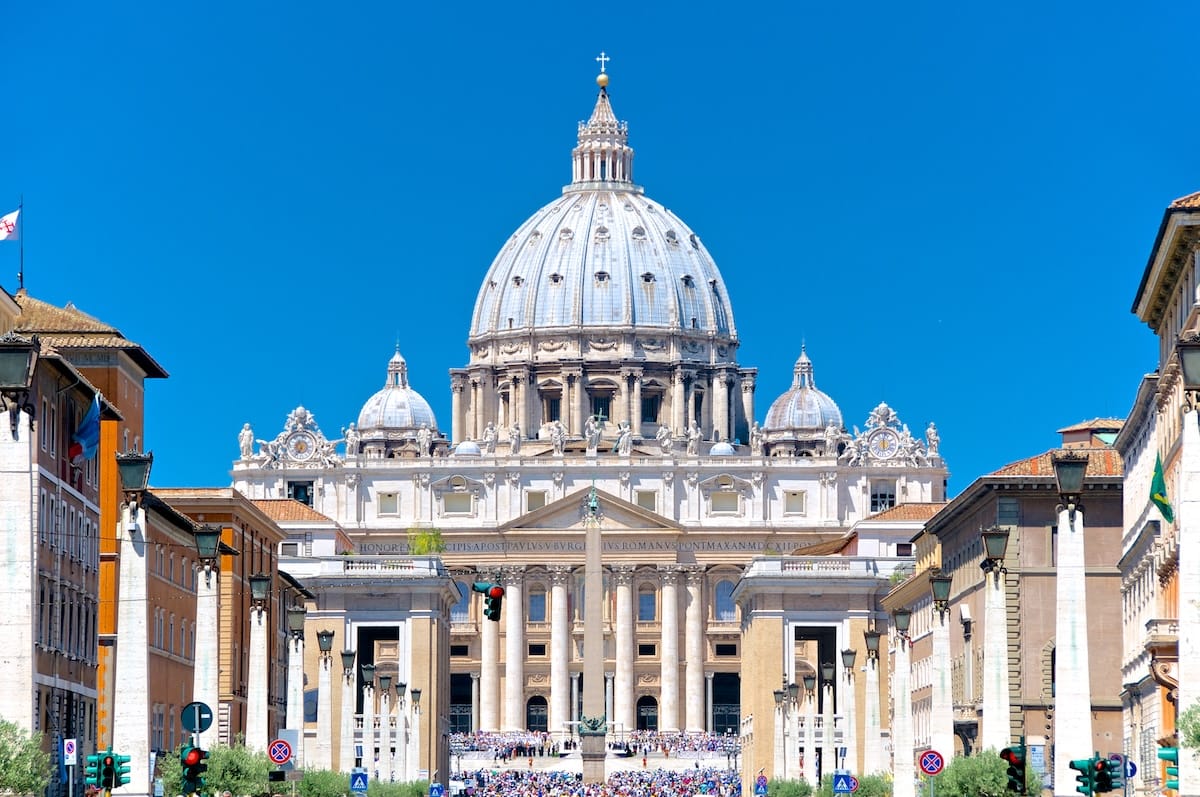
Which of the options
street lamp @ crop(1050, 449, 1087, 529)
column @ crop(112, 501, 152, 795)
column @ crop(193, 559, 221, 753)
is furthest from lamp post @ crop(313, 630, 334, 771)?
street lamp @ crop(1050, 449, 1087, 529)

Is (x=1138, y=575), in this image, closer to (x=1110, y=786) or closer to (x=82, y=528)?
(x=82, y=528)

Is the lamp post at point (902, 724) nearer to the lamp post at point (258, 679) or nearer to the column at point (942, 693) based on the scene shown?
the column at point (942, 693)

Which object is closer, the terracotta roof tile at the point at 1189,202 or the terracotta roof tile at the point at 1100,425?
the terracotta roof tile at the point at 1189,202

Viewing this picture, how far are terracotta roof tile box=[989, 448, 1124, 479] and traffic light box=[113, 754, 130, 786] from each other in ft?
142

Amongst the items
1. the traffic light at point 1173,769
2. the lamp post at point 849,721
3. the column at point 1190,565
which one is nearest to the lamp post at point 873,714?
the lamp post at point 849,721

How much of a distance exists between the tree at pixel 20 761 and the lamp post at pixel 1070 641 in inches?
548

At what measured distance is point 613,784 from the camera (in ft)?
472

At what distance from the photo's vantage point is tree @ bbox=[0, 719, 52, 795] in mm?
46228

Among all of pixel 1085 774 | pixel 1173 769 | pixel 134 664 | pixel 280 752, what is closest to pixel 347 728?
pixel 280 752

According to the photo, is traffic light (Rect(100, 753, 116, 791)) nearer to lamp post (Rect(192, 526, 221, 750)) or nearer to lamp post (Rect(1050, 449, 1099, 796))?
lamp post (Rect(192, 526, 221, 750))

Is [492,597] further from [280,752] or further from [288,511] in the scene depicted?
[288,511]

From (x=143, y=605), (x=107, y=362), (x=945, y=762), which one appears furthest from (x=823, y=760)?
(x=143, y=605)

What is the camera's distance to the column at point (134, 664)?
164ft

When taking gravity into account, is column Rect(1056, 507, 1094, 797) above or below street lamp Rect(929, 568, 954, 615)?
below
